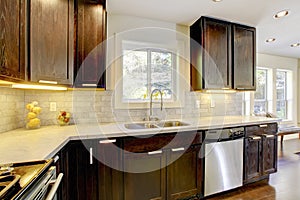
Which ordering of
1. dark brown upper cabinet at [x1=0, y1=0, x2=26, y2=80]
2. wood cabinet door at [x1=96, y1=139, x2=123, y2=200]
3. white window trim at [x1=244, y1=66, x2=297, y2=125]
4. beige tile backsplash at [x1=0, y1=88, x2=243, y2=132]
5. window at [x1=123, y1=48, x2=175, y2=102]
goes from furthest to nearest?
white window trim at [x1=244, y1=66, x2=297, y2=125] < window at [x1=123, y1=48, x2=175, y2=102] < beige tile backsplash at [x1=0, y1=88, x2=243, y2=132] < wood cabinet door at [x1=96, y1=139, x2=123, y2=200] < dark brown upper cabinet at [x1=0, y1=0, x2=26, y2=80]

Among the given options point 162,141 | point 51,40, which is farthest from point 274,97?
point 51,40

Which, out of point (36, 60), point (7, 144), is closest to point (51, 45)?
point (36, 60)

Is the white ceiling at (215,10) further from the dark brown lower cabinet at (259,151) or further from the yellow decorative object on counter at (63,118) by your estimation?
the dark brown lower cabinet at (259,151)

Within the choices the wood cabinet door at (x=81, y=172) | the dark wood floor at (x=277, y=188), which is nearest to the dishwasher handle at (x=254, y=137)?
the dark wood floor at (x=277, y=188)

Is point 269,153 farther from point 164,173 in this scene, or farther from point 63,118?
point 63,118

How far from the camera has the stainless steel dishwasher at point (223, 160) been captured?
2244mm

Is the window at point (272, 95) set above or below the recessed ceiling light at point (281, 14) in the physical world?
below

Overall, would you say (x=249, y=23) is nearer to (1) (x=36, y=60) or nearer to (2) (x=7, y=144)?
(1) (x=36, y=60)

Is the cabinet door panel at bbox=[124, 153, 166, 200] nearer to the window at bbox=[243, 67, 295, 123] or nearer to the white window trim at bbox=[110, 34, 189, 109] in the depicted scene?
the white window trim at bbox=[110, 34, 189, 109]

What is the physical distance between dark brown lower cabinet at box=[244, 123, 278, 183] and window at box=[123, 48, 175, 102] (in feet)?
4.25

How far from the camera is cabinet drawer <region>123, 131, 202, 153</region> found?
1854 millimetres

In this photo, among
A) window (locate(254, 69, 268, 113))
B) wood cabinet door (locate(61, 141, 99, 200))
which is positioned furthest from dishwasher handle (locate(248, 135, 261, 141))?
window (locate(254, 69, 268, 113))

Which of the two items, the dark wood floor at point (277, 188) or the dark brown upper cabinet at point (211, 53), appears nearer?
the dark wood floor at point (277, 188)

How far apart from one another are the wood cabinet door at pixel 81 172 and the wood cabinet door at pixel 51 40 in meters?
0.69
